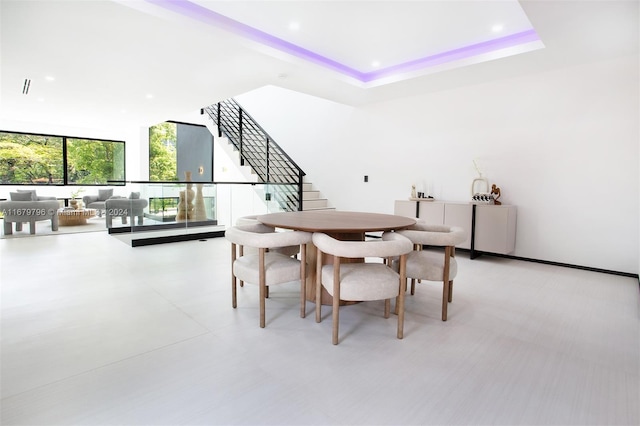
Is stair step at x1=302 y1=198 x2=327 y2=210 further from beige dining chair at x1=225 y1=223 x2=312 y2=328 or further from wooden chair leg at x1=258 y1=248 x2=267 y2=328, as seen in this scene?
wooden chair leg at x1=258 y1=248 x2=267 y2=328

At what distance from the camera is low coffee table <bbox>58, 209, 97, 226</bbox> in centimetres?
769

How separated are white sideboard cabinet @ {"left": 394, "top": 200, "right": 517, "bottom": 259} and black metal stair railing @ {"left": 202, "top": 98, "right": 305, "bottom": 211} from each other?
10.0 feet

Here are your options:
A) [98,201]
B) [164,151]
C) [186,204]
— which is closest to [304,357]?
[186,204]

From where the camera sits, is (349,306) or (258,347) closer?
(258,347)

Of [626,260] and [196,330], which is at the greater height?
[626,260]

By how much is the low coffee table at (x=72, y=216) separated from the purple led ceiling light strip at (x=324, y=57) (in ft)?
21.1

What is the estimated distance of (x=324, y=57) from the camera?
185 inches

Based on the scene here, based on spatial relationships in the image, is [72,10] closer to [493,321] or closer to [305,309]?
[305,309]

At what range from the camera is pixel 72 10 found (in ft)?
10.3

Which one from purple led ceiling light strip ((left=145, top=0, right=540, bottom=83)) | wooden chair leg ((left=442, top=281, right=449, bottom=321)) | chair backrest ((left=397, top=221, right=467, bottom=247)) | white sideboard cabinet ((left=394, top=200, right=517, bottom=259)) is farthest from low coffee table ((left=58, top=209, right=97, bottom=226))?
wooden chair leg ((left=442, top=281, right=449, bottom=321))

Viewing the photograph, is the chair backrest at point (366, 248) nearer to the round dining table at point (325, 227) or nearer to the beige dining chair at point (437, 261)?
the round dining table at point (325, 227)

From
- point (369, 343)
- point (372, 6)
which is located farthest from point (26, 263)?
point (372, 6)

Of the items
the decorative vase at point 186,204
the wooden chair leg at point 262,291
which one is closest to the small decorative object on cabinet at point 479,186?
the wooden chair leg at point 262,291

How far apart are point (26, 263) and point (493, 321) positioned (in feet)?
17.8
